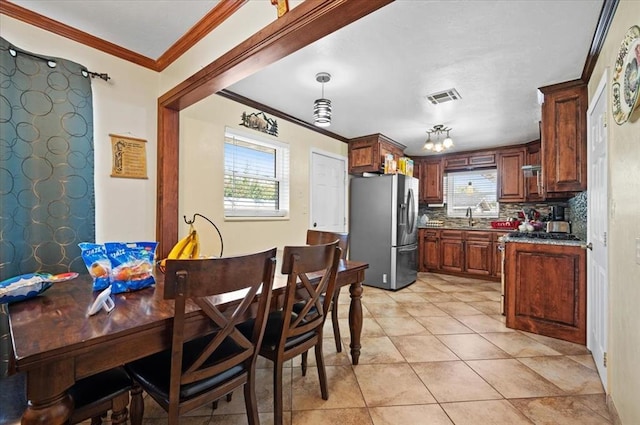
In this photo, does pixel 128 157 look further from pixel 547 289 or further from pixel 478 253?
pixel 478 253

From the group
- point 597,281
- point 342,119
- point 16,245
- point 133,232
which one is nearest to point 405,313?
point 597,281

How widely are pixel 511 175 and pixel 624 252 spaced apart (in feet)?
13.1

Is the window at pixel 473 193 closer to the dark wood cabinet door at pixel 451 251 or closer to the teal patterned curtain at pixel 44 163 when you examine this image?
the dark wood cabinet door at pixel 451 251

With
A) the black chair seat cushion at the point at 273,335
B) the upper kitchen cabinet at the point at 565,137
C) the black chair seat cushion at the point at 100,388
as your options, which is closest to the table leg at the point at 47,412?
the black chair seat cushion at the point at 100,388

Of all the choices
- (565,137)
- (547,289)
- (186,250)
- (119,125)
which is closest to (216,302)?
(186,250)

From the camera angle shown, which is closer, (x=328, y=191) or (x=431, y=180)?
(x=328, y=191)

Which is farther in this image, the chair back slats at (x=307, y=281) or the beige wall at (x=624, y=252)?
the chair back slats at (x=307, y=281)

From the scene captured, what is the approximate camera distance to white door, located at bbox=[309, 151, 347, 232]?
398 cm

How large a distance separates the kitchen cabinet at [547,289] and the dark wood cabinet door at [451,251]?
2254 millimetres

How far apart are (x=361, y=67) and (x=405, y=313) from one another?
2531 mm

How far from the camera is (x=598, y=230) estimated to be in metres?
2.08

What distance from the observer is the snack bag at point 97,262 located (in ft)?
4.22

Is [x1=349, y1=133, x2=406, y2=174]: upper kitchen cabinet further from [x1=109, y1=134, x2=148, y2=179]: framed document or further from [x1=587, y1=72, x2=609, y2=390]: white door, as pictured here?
[x1=109, y1=134, x2=148, y2=179]: framed document

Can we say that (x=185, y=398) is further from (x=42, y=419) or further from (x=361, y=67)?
(x=361, y=67)
